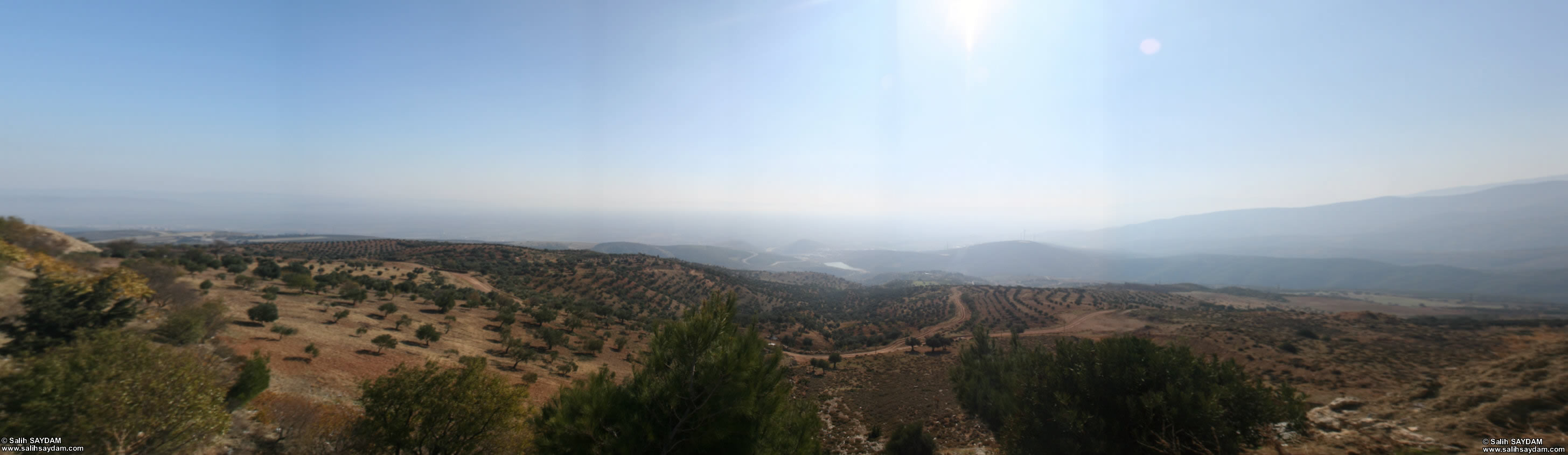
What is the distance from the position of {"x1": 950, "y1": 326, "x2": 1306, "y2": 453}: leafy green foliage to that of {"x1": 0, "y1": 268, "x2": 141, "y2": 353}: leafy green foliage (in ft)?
73.5

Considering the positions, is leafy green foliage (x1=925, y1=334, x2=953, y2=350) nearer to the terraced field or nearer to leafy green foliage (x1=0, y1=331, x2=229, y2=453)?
the terraced field

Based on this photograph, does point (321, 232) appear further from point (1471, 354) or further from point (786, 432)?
point (1471, 354)

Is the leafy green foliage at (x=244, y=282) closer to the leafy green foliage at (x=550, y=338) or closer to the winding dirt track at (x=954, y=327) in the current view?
the leafy green foliage at (x=550, y=338)

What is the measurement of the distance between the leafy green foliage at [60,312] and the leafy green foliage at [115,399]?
183 inches

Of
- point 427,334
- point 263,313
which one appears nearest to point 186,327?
point 263,313

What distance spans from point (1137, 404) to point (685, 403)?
10.3 metres

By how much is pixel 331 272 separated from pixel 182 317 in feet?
78.8

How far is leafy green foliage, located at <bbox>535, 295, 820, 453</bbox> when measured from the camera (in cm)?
692

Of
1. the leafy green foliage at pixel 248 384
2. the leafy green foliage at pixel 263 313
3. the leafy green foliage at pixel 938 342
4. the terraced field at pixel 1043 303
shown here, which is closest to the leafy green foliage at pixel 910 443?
the leafy green foliage at pixel 248 384

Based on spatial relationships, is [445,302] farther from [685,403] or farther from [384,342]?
[685,403]

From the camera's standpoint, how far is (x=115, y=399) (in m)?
6.45

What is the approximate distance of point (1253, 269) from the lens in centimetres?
17250

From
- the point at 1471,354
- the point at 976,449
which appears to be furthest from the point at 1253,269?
the point at 976,449

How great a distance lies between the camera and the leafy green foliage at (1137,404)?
9234 mm
